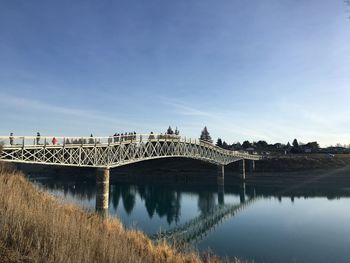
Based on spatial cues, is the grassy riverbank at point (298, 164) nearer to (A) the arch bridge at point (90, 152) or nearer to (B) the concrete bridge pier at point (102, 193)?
(A) the arch bridge at point (90, 152)

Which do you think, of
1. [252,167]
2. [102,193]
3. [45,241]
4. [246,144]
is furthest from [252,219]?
[246,144]

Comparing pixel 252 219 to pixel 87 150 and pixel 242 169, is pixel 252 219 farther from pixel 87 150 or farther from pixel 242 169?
pixel 242 169

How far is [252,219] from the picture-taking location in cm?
4200

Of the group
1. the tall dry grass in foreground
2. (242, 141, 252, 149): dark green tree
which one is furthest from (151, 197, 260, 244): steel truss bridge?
(242, 141, 252, 149): dark green tree

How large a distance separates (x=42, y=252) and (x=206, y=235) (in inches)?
1054

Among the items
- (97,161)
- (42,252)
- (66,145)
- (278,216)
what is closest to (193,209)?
(278,216)

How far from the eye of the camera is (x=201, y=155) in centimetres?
8512

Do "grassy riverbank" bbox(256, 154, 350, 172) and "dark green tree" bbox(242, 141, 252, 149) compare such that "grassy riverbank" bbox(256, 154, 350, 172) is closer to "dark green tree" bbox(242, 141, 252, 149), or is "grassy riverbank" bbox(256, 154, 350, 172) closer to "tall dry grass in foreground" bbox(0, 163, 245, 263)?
"dark green tree" bbox(242, 141, 252, 149)

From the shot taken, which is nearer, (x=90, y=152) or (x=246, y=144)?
(x=90, y=152)

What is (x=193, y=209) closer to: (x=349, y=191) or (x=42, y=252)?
(x=349, y=191)

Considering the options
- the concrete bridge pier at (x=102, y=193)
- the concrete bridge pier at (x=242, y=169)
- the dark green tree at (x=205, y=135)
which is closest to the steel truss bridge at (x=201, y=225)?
the concrete bridge pier at (x=102, y=193)

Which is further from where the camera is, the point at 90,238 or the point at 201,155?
the point at 201,155

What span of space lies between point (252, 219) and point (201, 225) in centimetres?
792

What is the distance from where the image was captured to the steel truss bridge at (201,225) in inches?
1193
